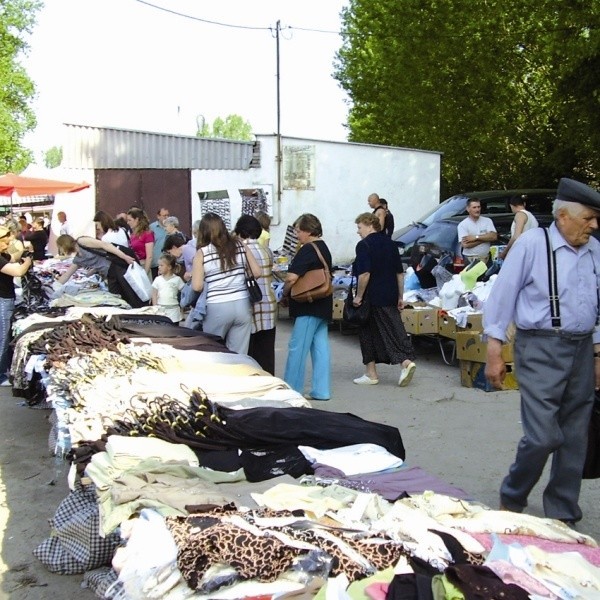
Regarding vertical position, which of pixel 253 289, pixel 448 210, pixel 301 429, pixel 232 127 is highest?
pixel 232 127

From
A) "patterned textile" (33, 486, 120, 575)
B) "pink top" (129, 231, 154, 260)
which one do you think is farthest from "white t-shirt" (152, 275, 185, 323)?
"patterned textile" (33, 486, 120, 575)

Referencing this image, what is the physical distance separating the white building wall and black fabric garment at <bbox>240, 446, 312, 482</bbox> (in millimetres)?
17943

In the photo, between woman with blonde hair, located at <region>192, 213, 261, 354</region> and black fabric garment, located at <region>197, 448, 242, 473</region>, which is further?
woman with blonde hair, located at <region>192, 213, 261, 354</region>

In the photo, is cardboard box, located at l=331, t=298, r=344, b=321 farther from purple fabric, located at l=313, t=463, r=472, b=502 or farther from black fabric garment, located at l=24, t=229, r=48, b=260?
black fabric garment, located at l=24, t=229, r=48, b=260

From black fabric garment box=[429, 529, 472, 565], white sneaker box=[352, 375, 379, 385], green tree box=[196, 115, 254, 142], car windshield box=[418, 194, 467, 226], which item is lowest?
white sneaker box=[352, 375, 379, 385]

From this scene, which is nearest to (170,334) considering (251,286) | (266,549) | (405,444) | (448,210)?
(251,286)

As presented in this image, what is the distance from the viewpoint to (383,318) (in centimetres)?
945

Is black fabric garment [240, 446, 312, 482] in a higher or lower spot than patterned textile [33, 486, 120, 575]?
higher

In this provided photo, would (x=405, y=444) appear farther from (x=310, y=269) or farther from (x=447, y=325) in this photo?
(x=447, y=325)

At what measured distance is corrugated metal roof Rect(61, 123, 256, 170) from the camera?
78.7 feet

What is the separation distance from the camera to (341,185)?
75.1ft

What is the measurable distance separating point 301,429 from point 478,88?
2281 centimetres

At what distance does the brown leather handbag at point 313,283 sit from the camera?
8.56 metres

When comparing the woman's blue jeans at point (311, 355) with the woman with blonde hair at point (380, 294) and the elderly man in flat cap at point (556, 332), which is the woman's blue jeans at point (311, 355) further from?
the elderly man in flat cap at point (556, 332)
